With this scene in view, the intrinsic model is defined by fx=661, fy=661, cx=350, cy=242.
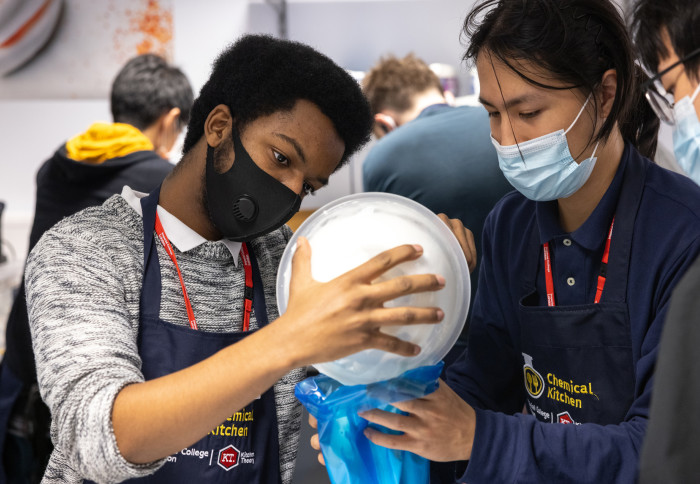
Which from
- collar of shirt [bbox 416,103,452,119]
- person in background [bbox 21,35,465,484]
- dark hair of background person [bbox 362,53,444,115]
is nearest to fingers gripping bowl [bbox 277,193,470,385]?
person in background [bbox 21,35,465,484]

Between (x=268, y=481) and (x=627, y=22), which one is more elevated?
(x=627, y=22)

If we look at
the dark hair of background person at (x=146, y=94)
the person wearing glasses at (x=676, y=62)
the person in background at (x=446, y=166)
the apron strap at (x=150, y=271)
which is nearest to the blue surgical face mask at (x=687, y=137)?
the person wearing glasses at (x=676, y=62)

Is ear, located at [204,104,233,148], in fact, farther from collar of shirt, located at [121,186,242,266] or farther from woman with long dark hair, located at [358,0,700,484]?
woman with long dark hair, located at [358,0,700,484]

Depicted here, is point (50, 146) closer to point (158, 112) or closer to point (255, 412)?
point (158, 112)

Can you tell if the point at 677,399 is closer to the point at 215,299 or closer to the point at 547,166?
the point at 547,166

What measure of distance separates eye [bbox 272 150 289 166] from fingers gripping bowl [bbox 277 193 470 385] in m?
0.30

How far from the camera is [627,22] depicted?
1.24 meters

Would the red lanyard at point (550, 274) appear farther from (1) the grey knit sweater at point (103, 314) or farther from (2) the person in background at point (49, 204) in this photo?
(2) the person in background at point (49, 204)

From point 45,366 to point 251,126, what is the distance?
55cm

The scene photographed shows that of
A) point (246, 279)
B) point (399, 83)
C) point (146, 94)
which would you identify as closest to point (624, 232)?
point (246, 279)

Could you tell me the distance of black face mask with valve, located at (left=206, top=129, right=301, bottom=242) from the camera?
1229 mm

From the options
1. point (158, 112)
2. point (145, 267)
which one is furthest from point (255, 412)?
point (158, 112)

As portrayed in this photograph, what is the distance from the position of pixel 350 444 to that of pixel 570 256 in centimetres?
56

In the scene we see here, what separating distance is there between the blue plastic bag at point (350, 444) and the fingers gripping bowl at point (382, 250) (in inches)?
2.3
